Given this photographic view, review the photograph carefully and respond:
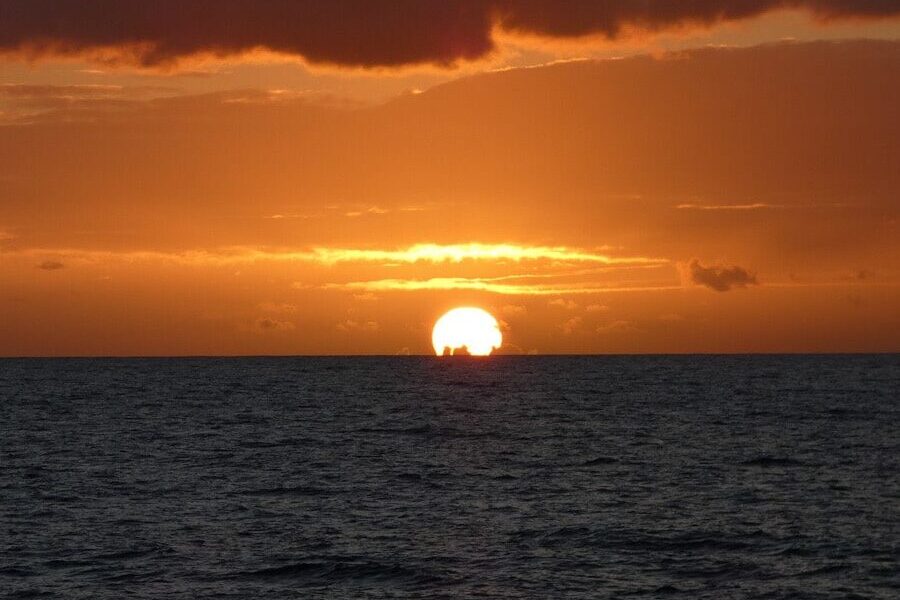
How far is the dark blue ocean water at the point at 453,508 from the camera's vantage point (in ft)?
118

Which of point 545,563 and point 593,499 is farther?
point 593,499

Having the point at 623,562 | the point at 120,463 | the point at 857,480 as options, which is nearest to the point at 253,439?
the point at 120,463

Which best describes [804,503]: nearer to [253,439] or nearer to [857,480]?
[857,480]

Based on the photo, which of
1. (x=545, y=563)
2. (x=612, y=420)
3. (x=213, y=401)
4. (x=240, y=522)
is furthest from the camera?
(x=213, y=401)

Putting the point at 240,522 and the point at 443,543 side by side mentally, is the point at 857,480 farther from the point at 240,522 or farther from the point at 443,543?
the point at 240,522

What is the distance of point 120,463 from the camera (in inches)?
2653

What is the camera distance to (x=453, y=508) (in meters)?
49.4

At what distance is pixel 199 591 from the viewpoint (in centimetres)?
3456

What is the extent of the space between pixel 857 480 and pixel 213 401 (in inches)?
3833

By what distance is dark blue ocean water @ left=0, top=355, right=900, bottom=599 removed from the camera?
36.0 m

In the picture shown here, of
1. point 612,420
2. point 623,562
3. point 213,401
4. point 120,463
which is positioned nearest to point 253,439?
point 120,463

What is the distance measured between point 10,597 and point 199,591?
18.9 ft

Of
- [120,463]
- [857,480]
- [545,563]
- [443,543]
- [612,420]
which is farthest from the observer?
[612,420]

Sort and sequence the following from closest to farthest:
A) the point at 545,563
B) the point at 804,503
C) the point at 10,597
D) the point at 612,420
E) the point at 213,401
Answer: the point at 10,597
the point at 545,563
the point at 804,503
the point at 612,420
the point at 213,401
